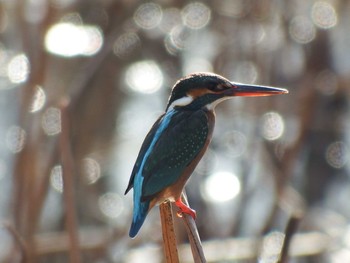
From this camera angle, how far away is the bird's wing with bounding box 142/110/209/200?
3.04 metres

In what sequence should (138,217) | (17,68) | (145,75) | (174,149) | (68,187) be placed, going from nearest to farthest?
(138,217) < (174,149) < (68,187) < (17,68) < (145,75)

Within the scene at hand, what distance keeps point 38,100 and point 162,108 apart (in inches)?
46.5

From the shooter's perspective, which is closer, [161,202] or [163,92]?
[161,202]

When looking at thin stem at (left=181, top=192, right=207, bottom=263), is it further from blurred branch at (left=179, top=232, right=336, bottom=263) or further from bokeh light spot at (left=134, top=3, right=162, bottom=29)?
bokeh light spot at (left=134, top=3, right=162, bottom=29)

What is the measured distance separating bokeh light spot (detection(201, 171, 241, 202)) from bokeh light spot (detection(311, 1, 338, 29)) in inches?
38.5

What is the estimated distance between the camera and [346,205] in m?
5.26

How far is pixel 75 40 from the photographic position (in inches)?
208

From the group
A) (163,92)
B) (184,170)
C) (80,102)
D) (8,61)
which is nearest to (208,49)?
(163,92)

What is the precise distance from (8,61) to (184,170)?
247cm

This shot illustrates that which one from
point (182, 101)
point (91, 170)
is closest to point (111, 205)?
point (91, 170)

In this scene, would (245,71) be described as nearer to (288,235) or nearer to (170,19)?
(170,19)

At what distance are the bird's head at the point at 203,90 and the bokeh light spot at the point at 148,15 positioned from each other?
83.2 inches

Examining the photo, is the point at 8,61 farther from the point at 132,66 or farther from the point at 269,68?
the point at 269,68

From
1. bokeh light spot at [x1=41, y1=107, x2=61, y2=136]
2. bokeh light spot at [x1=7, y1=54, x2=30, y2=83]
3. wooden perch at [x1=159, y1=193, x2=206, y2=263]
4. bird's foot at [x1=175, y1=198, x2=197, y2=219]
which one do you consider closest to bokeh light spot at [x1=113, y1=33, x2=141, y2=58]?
bokeh light spot at [x1=7, y1=54, x2=30, y2=83]
